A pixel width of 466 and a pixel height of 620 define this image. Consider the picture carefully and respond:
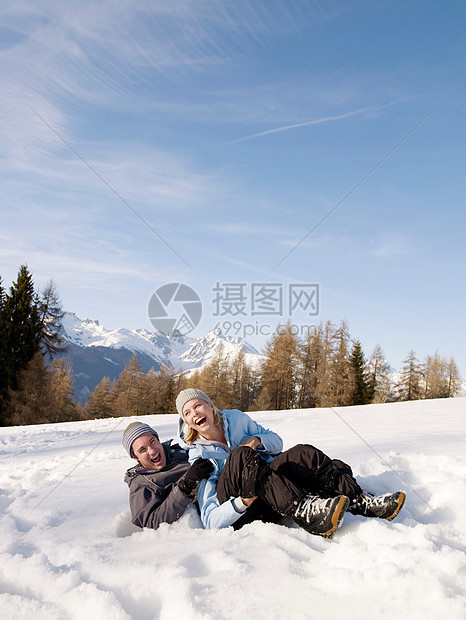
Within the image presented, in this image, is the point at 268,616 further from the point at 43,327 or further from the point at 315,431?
the point at 43,327

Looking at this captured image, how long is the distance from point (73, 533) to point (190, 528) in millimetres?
739

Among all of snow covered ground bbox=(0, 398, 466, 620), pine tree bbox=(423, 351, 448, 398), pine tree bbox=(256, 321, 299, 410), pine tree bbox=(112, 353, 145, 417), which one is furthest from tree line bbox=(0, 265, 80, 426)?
pine tree bbox=(423, 351, 448, 398)

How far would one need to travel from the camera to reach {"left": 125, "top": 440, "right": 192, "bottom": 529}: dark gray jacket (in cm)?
262

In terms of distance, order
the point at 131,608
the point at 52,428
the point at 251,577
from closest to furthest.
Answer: the point at 131,608
the point at 251,577
the point at 52,428

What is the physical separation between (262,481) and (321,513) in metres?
0.35

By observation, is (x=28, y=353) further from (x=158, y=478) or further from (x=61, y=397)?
(x=158, y=478)

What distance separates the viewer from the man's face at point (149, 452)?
120 inches

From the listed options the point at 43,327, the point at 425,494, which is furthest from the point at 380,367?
the point at 425,494

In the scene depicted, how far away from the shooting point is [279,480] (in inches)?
93.7

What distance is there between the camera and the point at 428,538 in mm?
2107

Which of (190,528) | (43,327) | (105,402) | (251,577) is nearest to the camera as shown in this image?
(251,577)

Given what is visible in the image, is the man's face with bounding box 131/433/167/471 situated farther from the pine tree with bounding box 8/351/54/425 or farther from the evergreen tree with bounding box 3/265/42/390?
the evergreen tree with bounding box 3/265/42/390

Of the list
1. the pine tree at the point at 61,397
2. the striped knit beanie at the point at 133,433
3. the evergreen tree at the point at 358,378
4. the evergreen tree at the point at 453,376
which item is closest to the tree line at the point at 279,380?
the evergreen tree at the point at 358,378

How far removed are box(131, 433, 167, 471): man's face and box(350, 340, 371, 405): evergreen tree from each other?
25.2 m
